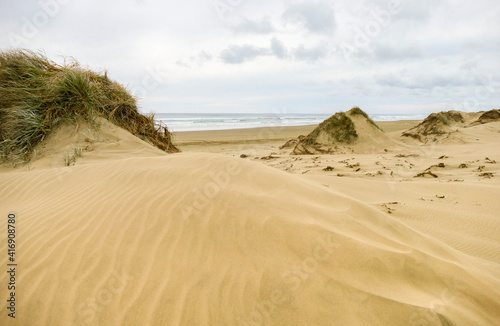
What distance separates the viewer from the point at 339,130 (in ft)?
35.2

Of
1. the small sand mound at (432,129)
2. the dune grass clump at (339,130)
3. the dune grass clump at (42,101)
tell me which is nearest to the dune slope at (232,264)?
the dune grass clump at (42,101)

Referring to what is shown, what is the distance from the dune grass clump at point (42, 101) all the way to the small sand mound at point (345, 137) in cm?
613

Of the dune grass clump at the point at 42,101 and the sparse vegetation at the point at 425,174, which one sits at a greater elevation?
the dune grass clump at the point at 42,101

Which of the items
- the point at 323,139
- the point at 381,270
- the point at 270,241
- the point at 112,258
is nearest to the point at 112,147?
the point at 112,258

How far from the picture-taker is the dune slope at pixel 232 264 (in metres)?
1.74

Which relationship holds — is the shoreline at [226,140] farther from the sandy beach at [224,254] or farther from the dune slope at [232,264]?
the dune slope at [232,264]

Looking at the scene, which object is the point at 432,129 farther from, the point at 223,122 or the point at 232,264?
the point at 223,122

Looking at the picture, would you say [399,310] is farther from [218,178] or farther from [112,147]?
[112,147]

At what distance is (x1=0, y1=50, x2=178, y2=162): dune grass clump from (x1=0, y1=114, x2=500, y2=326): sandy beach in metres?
3.01

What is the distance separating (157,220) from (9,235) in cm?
125

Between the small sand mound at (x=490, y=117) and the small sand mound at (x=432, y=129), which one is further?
the small sand mound at (x=490, y=117)

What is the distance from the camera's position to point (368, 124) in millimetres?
11086

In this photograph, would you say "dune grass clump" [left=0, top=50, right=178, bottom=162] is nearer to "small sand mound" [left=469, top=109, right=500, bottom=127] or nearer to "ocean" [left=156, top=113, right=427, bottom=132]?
"ocean" [left=156, top=113, right=427, bottom=132]

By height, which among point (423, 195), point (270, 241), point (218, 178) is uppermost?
point (218, 178)
